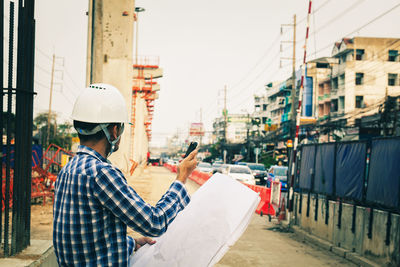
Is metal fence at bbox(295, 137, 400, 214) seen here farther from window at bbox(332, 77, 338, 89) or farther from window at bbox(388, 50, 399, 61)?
window at bbox(388, 50, 399, 61)

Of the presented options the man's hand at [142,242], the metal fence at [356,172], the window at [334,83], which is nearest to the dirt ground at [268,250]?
the metal fence at [356,172]

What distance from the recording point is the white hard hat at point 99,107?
219cm

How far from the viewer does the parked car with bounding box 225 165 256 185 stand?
95.1ft

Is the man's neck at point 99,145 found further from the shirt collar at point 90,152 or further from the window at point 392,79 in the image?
the window at point 392,79

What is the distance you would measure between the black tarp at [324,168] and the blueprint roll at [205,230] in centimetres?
863

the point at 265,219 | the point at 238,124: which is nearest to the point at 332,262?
the point at 265,219

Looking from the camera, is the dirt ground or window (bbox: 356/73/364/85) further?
window (bbox: 356/73/364/85)

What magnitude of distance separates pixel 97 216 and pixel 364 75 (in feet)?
179

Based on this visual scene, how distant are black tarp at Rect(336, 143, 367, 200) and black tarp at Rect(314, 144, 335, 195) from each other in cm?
32

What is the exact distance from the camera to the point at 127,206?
2.00 metres

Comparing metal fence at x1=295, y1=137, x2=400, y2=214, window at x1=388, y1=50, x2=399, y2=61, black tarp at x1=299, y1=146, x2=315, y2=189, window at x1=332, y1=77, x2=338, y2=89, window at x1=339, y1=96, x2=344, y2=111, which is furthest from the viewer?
window at x1=332, y1=77, x2=338, y2=89

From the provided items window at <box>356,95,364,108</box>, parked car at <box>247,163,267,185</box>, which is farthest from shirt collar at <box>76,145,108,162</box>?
window at <box>356,95,364,108</box>

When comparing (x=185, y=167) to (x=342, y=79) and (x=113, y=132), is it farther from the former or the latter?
(x=342, y=79)

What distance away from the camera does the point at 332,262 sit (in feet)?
26.9
